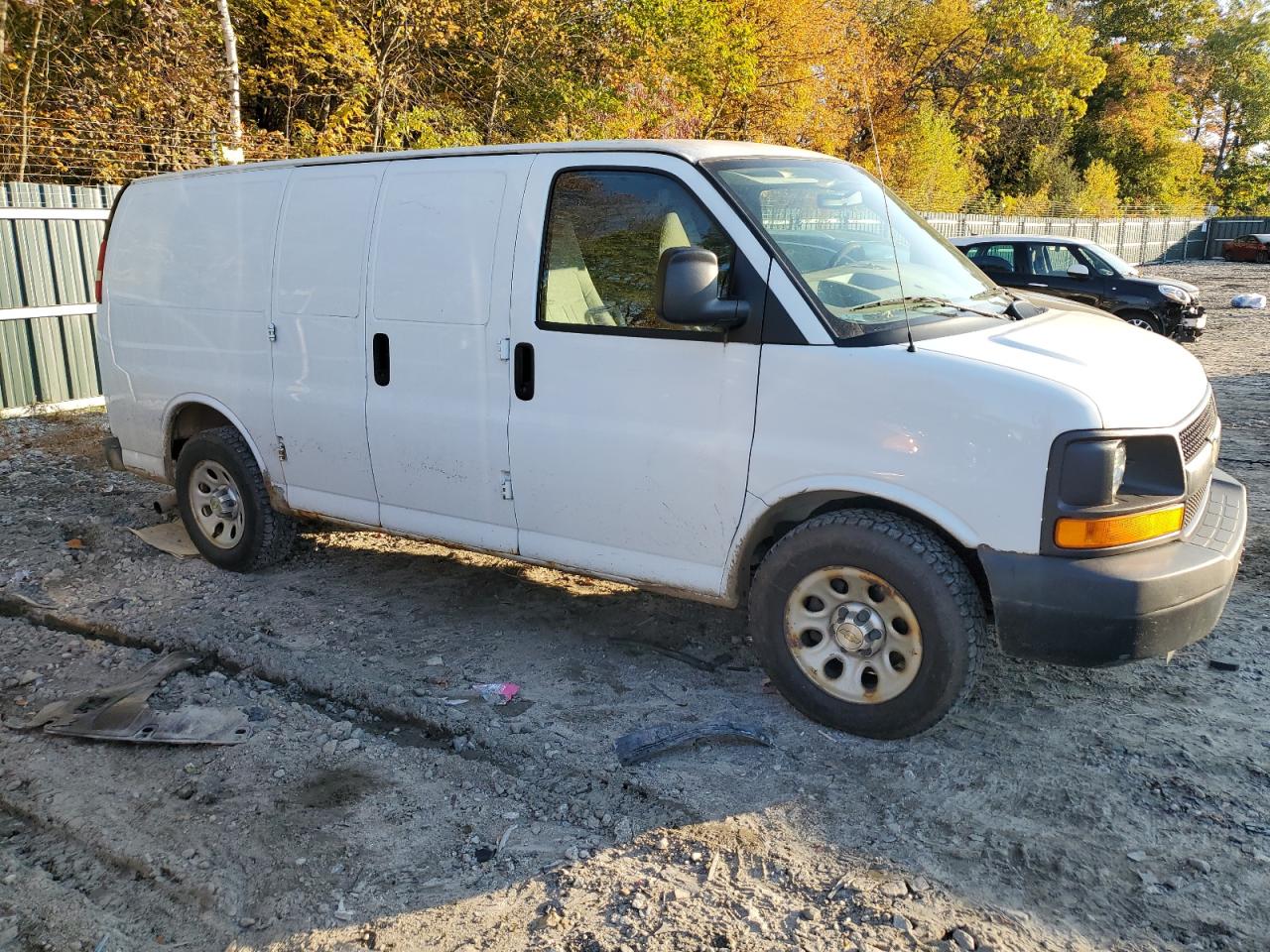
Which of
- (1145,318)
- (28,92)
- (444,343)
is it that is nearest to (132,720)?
(444,343)

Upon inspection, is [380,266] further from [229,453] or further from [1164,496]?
[1164,496]

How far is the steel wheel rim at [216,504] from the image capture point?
5.75m

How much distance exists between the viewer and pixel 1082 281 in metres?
14.4

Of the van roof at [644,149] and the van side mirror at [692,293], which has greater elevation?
the van roof at [644,149]

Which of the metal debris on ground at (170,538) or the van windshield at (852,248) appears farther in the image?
the metal debris on ground at (170,538)

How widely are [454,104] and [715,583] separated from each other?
1662cm

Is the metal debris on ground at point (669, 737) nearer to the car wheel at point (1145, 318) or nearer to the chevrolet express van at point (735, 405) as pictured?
the chevrolet express van at point (735, 405)

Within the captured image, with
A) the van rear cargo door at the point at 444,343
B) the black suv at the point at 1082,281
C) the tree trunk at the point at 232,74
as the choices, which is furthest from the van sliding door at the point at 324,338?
the black suv at the point at 1082,281

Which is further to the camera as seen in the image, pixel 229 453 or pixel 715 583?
pixel 229 453

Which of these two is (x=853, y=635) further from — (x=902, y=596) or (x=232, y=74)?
(x=232, y=74)

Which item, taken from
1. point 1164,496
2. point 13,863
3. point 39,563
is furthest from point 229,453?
point 1164,496

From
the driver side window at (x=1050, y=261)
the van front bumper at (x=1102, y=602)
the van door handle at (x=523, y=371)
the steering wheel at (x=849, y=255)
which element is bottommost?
the van front bumper at (x=1102, y=602)

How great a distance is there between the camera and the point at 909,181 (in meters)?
37.3

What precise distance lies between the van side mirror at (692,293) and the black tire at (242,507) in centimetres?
292
